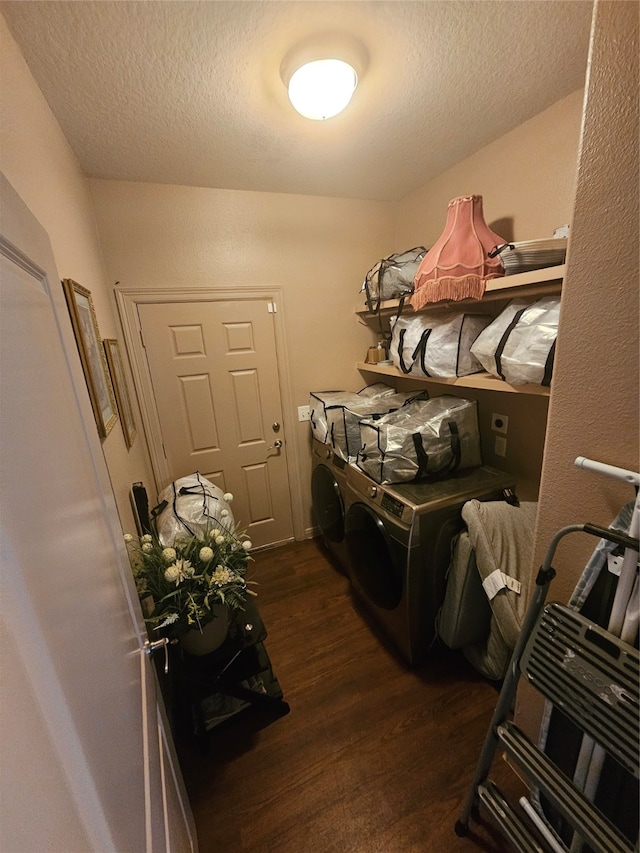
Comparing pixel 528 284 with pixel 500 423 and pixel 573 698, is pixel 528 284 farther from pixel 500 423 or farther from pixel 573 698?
pixel 573 698

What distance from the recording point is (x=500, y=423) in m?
1.85

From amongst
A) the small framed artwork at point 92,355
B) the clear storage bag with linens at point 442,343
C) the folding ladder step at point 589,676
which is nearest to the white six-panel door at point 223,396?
the small framed artwork at point 92,355

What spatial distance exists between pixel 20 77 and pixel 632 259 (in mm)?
1766

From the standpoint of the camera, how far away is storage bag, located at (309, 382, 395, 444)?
7.29 ft

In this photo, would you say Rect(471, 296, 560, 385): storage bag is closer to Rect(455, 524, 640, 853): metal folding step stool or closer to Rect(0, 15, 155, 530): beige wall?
Rect(455, 524, 640, 853): metal folding step stool

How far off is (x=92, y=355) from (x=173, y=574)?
2.88ft

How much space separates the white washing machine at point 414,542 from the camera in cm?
145

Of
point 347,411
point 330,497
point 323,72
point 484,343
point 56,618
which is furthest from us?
point 330,497

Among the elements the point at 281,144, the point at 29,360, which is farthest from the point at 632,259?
the point at 281,144

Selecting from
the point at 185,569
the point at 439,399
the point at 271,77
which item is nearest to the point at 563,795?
the point at 185,569

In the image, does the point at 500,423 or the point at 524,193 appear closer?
the point at 524,193

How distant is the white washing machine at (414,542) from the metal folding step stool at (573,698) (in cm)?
53

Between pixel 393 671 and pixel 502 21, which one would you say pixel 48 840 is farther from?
pixel 502 21

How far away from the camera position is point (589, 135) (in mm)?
724
